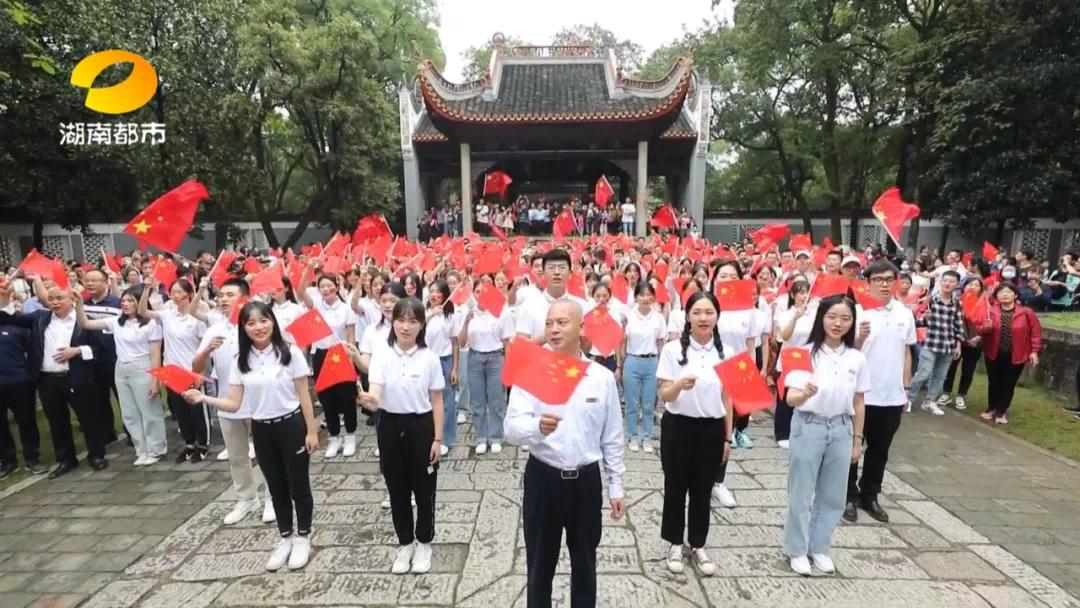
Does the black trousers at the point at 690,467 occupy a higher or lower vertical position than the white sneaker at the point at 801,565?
higher

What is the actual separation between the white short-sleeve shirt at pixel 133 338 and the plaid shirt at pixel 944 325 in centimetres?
858

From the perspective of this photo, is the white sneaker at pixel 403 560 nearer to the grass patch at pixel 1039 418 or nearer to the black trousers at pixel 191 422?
the black trousers at pixel 191 422

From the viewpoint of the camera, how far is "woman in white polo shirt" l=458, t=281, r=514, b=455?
5.64 meters

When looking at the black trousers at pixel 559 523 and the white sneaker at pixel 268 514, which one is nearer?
the black trousers at pixel 559 523

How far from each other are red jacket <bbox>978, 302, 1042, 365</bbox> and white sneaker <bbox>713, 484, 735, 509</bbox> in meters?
4.38

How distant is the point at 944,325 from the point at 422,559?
668 cm

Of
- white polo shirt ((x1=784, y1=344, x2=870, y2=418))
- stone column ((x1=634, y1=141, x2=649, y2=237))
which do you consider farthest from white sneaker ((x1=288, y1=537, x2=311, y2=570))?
stone column ((x1=634, y1=141, x2=649, y2=237))

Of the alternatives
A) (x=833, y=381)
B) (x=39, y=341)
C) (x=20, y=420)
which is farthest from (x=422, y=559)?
(x=20, y=420)

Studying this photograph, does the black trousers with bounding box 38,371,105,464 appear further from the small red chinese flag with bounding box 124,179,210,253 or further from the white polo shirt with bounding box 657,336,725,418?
the white polo shirt with bounding box 657,336,725,418

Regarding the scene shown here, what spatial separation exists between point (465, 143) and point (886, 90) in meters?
12.3

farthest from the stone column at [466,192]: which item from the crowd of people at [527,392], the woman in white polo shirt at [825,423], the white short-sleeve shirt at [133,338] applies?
the woman in white polo shirt at [825,423]

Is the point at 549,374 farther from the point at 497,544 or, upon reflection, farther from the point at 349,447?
the point at 349,447

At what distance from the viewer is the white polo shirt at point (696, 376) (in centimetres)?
349

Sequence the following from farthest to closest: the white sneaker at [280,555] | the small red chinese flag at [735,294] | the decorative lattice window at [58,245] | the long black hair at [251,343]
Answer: the decorative lattice window at [58,245], the small red chinese flag at [735,294], the white sneaker at [280,555], the long black hair at [251,343]
